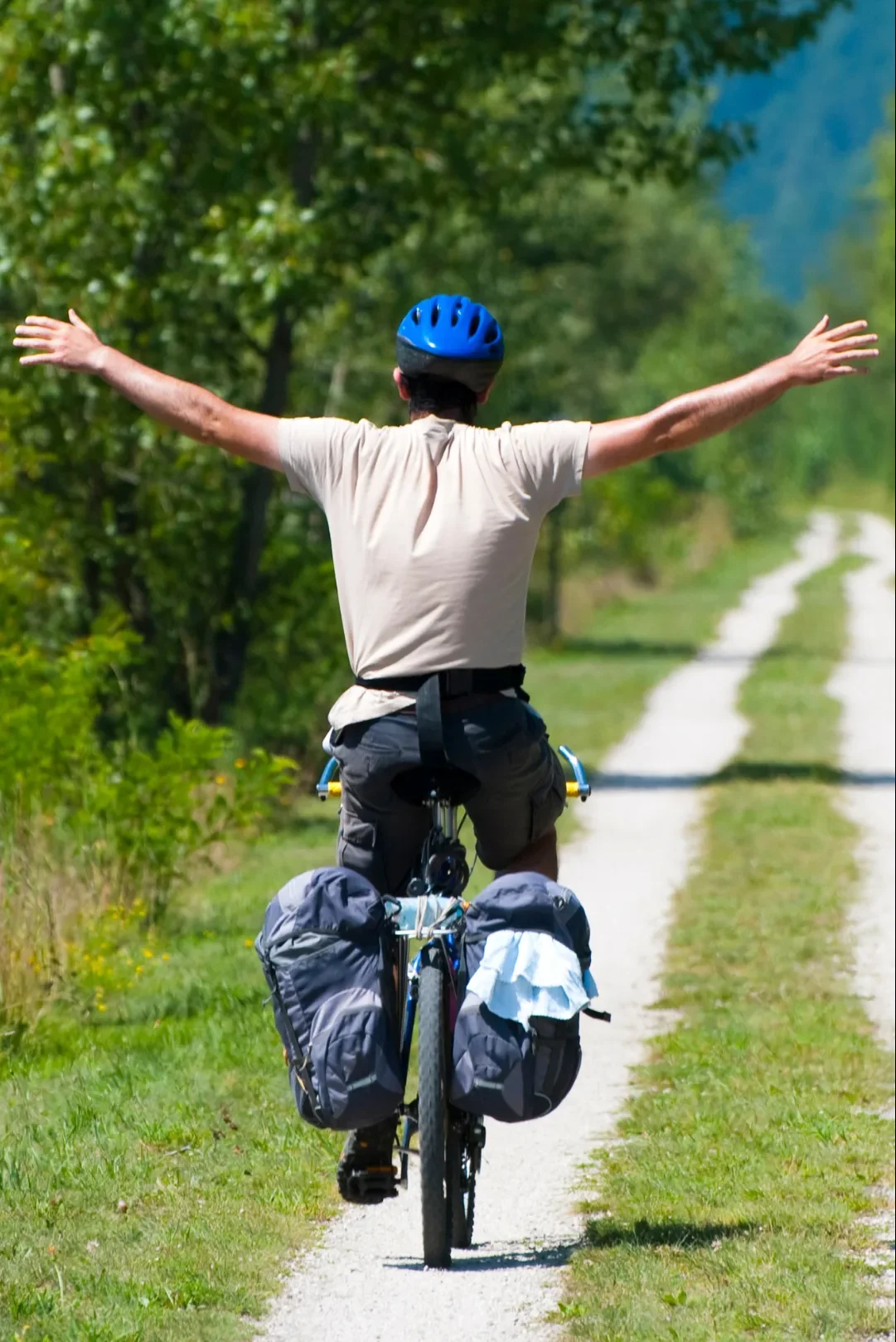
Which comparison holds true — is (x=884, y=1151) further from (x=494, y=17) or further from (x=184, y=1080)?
(x=494, y=17)

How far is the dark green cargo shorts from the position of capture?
5.15 meters

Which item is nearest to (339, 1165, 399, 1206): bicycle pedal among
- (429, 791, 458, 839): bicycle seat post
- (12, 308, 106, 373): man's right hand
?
(429, 791, 458, 839): bicycle seat post

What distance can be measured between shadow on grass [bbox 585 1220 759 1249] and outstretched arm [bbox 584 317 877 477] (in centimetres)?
212

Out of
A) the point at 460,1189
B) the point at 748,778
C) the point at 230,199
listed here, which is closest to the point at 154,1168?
the point at 460,1189

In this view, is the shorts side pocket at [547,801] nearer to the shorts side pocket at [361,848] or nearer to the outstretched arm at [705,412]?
the shorts side pocket at [361,848]

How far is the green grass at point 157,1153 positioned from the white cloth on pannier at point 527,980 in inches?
36.2

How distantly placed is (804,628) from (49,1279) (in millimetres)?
28901

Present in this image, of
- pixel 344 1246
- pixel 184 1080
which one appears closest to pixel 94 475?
pixel 184 1080

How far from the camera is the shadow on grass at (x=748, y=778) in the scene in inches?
674

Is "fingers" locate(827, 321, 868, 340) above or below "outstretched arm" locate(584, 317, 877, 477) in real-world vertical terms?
above

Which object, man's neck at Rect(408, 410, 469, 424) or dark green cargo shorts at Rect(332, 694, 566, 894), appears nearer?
dark green cargo shorts at Rect(332, 694, 566, 894)

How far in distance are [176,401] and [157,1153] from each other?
240 cm

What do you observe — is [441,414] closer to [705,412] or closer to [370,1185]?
[705,412]

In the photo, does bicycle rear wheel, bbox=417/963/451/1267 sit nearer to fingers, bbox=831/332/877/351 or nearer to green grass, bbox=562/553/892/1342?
green grass, bbox=562/553/892/1342
